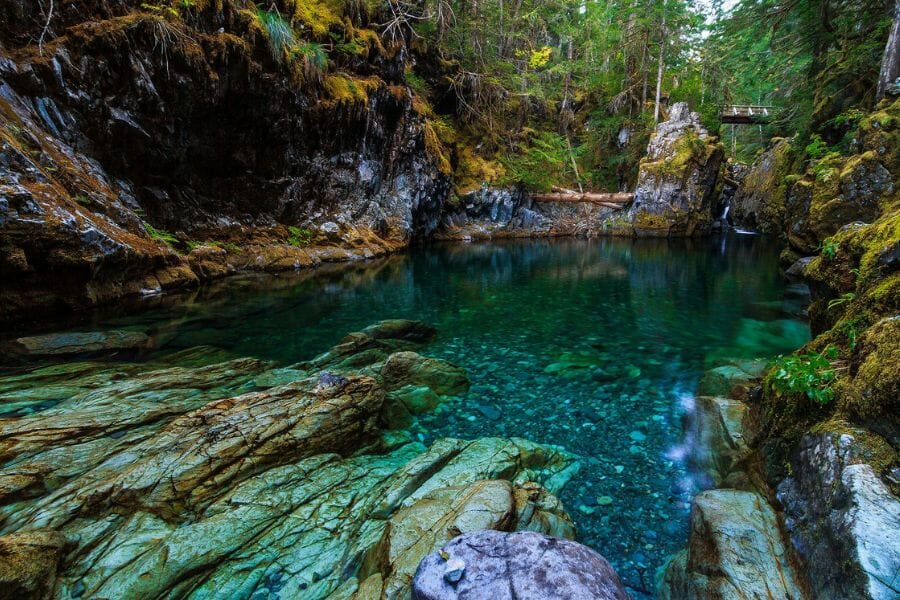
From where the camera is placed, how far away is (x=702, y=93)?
28.3 metres

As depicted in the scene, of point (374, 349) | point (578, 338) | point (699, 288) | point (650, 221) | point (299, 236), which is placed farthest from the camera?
point (650, 221)

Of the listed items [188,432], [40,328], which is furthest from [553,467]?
[40,328]

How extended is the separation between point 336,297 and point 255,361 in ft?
17.2

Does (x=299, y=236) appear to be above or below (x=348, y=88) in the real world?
below

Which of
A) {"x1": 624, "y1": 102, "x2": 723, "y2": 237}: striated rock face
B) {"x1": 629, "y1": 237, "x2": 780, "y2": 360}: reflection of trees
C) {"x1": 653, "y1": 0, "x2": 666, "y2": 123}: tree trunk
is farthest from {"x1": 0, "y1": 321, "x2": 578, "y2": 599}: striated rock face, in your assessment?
{"x1": 653, "y1": 0, "x2": 666, "y2": 123}: tree trunk

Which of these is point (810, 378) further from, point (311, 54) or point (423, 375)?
point (311, 54)

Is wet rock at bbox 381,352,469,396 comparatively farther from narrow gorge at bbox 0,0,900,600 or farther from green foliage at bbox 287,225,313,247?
green foliage at bbox 287,225,313,247

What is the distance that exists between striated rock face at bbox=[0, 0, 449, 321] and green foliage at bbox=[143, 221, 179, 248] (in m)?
0.10

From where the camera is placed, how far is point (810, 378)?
3193mm

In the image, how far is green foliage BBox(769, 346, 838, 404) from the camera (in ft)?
10.1

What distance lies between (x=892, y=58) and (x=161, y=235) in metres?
22.8

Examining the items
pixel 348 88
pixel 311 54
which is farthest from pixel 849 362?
pixel 348 88

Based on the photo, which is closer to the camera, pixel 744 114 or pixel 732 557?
pixel 732 557

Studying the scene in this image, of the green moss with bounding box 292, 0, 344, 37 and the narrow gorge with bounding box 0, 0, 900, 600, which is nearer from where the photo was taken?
the narrow gorge with bounding box 0, 0, 900, 600
